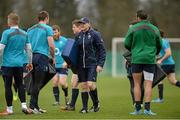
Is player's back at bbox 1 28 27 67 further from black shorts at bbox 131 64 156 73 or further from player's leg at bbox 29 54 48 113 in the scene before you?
black shorts at bbox 131 64 156 73

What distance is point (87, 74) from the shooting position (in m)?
17.0

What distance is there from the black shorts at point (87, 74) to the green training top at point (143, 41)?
113 cm

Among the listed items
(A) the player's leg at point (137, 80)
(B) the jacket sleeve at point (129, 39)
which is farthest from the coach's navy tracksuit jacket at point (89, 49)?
(A) the player's leg at point (137, 80)

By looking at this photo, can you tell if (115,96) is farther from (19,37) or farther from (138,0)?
(138,0)

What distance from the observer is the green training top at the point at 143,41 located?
632 inches

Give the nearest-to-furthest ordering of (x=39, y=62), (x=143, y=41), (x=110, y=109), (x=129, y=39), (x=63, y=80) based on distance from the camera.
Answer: (x=143, y=41), (x=129, y=39), (x=39, y=62), (x=110, y=109), (x=63, y=80)

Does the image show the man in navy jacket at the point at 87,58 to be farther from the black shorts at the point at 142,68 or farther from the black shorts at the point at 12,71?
the black shorts at the point at 12,71

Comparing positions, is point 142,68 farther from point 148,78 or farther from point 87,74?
point 87,74

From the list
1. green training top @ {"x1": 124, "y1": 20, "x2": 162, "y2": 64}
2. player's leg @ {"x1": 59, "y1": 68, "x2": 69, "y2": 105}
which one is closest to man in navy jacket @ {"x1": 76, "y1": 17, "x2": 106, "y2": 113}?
green training top @ {"x1": 124, "y1": 20, "x2": 162, "y2": 64}

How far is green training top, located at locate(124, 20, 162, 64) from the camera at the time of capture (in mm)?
16047

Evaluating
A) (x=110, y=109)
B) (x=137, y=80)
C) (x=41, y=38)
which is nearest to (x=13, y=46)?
(x=41, y=38)

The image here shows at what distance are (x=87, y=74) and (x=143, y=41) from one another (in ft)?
5.40

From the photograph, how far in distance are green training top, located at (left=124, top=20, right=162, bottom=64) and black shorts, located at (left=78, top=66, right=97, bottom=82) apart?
44.4 inches

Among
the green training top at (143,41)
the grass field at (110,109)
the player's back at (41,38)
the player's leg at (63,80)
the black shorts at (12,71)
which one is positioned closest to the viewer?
the grass field at (110,109)
